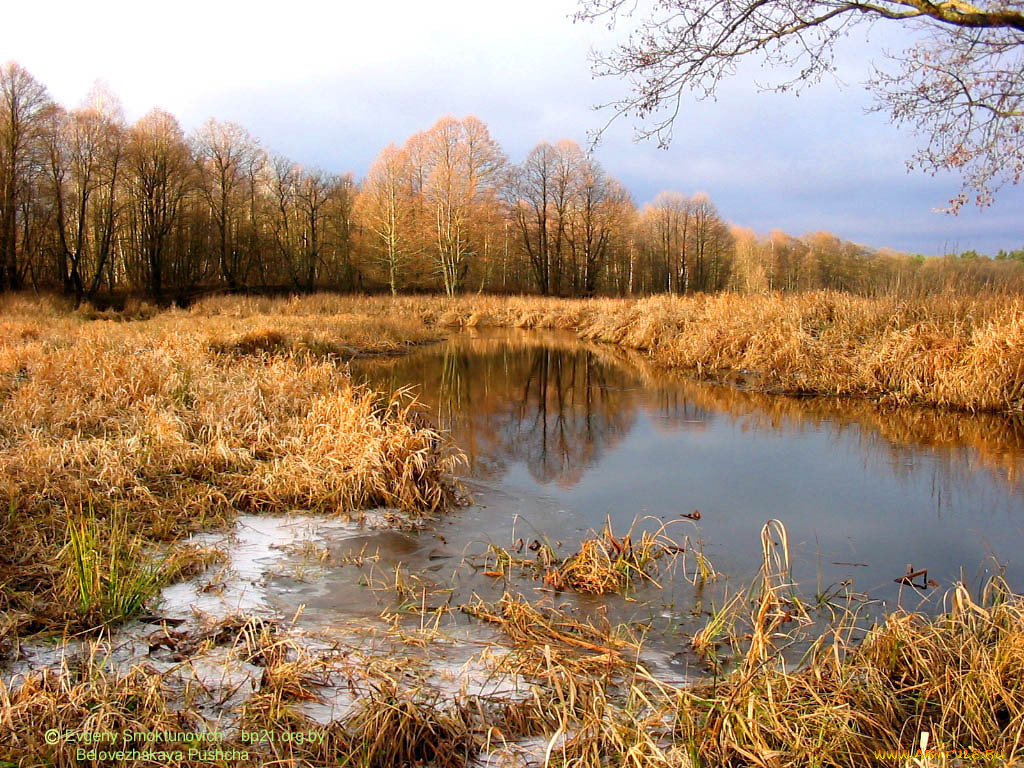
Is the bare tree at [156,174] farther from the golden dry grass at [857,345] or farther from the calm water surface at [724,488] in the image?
the calm water surface at [724,488]

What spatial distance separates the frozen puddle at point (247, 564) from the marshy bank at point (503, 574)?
2 centimetres

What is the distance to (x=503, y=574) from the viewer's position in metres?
4.16

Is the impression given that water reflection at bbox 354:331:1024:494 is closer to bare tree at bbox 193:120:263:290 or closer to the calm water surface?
the calm water surface

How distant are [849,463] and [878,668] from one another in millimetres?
4660

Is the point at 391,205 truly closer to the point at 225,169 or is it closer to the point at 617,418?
the point at 225,169

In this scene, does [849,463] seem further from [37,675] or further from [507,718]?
[37,675]

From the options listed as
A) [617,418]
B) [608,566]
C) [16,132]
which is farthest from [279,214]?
[608,566]

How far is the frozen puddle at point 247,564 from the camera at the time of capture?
354cm

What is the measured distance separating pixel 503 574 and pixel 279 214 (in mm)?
40363

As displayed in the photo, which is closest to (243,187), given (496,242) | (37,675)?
(496,242)

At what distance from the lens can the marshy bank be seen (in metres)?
2.43

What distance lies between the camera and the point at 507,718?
258 cm

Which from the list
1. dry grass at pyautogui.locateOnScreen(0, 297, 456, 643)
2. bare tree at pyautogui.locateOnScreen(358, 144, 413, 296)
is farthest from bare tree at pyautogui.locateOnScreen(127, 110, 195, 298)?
dry grass at pyautogui.locateOnScreen(0, 297, 456, 643)

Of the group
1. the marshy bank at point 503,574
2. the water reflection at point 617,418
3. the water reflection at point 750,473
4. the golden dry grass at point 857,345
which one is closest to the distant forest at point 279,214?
the golden dry grass at point 857,345
